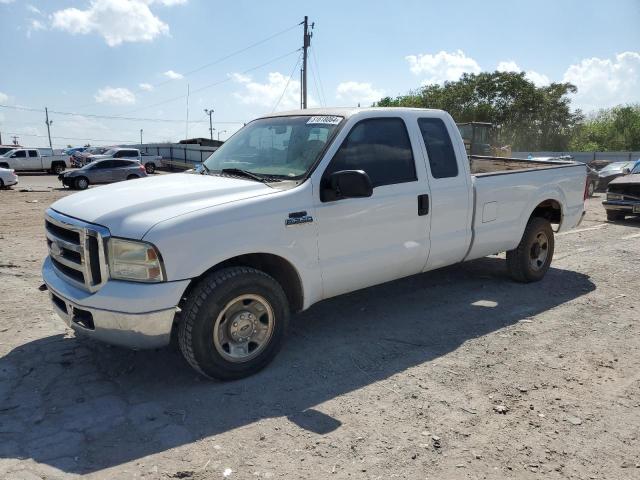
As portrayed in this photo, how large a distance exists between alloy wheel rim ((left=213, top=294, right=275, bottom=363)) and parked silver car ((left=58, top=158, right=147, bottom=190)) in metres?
22.2

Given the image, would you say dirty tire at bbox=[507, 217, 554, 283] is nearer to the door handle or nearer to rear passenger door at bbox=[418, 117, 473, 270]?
rear passenger door at bbox=[418, 117, 473, 270]

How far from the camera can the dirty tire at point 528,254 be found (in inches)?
244

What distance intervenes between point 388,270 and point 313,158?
1213 mm

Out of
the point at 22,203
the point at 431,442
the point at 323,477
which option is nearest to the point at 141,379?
the point at 323,477

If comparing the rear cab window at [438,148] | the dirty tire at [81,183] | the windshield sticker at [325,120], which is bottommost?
the dirty tire at [81,183]

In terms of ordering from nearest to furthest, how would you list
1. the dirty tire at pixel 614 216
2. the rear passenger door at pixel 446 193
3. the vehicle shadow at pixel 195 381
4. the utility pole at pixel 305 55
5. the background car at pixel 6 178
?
the vehicle shadow at pixel 195 381 < the rear passenger door at pixel 446 193 < the dirty tire at pixel 614 216 < the background car at pixel 6 178 < the utility pole at pixel 305 55

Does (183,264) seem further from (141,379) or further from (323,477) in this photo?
(323,477)

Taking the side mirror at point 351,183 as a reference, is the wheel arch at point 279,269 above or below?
below

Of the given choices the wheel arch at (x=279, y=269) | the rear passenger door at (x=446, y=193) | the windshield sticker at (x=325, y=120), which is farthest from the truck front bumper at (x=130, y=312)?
the rear passenger door at (x=446, y=193)

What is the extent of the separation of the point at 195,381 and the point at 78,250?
1235 mm

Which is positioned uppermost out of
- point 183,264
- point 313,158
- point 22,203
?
point 313,158

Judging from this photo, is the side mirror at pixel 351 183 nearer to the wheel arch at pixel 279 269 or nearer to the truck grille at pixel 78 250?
the wheel arch at pixel 279 269

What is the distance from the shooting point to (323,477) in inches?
111

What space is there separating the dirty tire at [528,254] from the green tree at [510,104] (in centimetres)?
5093
